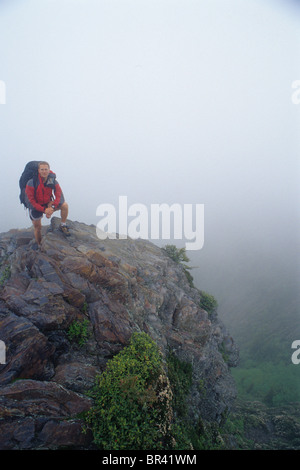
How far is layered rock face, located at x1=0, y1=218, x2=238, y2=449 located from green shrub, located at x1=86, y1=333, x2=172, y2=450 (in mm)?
476

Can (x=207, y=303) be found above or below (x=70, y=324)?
below

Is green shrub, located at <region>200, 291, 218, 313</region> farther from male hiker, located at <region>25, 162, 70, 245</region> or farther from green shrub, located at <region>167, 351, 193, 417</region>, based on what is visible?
male hiker, located at <region>25, 162, 70, 245</region>

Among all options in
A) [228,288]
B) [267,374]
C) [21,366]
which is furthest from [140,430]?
[228,288]

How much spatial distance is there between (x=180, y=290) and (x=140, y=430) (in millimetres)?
9274

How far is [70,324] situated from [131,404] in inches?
142

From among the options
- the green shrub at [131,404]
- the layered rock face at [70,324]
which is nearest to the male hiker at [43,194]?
the layered rock face at [70,324]

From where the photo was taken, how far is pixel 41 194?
9.30 metres

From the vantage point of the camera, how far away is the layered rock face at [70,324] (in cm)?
578

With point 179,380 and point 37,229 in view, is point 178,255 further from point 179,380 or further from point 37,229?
point 37,229

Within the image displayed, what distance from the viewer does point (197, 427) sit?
930 cm

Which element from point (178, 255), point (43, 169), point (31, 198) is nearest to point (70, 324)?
point (31, 198)

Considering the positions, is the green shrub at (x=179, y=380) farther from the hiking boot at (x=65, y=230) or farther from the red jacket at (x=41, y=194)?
the red jacket at (x=41, y=194)

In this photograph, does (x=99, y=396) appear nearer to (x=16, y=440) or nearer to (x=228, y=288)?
(x=16, y=440)

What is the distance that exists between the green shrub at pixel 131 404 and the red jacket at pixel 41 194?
7665mm
